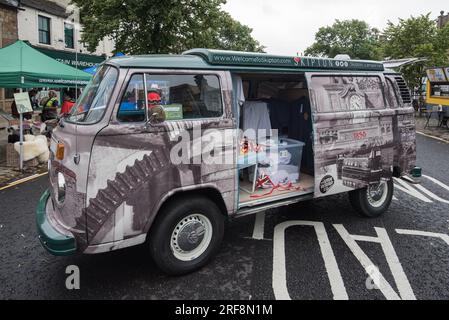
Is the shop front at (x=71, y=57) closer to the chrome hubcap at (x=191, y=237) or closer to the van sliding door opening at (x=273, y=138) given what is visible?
the van sliding door opening at (x=273, y=138)

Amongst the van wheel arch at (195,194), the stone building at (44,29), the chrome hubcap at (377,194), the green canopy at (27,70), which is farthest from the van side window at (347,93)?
the stone building at (44,29)

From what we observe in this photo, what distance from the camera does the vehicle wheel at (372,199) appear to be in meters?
5.40

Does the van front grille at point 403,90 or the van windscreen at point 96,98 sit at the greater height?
the van front grille at point 403,90

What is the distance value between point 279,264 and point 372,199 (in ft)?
7.76

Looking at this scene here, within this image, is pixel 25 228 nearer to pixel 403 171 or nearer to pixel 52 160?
pixel 52 160

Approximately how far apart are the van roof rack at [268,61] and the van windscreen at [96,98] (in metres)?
1.06

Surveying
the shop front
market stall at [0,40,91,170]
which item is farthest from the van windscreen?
the shop front

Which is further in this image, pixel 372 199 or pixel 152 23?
pixel 152 23

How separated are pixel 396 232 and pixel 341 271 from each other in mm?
1597

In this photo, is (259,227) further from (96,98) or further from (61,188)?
(96,98)

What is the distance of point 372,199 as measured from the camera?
5555 millimetres

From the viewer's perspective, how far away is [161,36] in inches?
694

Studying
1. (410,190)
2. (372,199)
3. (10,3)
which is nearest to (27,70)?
(372,199)

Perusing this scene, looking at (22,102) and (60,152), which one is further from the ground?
(22,102)
